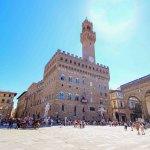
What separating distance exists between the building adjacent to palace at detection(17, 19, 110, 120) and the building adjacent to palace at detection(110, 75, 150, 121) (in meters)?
5.22

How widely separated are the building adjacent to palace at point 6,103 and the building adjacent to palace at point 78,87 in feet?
47.2

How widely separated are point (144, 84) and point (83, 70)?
51.1 ft

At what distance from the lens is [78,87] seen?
36625 millimetres

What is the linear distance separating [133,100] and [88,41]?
25.0m

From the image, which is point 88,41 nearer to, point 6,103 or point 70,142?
point 6,103

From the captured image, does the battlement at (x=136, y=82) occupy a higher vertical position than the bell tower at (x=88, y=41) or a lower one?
lower

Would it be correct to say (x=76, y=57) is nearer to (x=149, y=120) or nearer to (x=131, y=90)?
(x=131, y=90)

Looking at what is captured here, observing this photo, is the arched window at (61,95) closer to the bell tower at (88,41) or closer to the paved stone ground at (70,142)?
the bell tower at (88,41)

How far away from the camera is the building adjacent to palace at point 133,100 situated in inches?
1214

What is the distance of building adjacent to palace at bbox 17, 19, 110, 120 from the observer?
32.9 metres

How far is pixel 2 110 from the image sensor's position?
45.7 m

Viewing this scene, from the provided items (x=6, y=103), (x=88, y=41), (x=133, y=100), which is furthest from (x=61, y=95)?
(x=133, y=100)

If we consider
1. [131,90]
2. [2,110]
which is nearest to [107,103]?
[131,90]

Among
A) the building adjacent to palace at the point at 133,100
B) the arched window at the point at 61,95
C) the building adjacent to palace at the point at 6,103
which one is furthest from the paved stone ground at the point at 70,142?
the building adjacent to palace at the point at 6,103
